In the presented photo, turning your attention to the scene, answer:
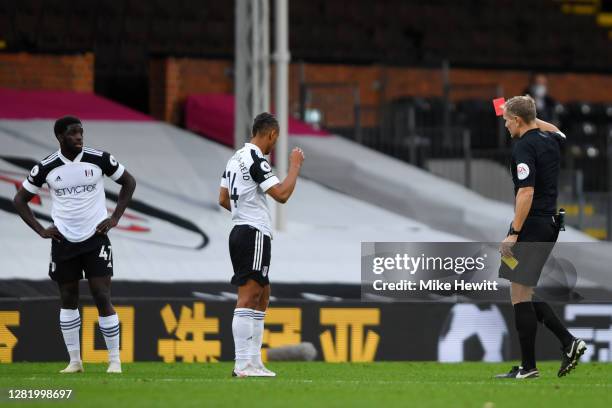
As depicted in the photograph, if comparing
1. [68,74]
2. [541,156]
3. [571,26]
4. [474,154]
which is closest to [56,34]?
[68,74]

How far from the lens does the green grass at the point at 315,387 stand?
26.7 feet

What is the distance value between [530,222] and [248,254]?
6.03 ft

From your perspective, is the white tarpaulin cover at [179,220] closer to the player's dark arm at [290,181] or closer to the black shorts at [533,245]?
the player's dark arm at [290,181]

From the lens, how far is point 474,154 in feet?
70.2

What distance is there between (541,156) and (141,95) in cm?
1205

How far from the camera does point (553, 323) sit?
9875mm

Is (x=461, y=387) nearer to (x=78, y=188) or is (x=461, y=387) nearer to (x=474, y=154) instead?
(x=78, y=188)

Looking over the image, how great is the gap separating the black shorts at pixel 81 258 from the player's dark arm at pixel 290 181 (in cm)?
136

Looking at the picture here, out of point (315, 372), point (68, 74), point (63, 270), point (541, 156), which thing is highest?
point (68, 74)

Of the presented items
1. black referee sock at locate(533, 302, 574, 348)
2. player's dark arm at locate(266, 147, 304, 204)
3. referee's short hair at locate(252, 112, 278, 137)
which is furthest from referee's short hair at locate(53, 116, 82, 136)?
black referee sock at locate(533, 302, 574, 348)

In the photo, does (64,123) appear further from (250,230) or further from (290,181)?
(290,181)

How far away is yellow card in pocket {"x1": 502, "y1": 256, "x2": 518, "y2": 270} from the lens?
379 inches

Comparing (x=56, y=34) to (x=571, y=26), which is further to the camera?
(x=571, y=26)

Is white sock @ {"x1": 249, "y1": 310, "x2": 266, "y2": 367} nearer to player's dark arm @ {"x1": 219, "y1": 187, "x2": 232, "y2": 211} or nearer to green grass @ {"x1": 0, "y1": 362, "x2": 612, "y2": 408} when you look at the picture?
green grass @ {"x1": 0, "y1": 362, "x2": 612, "y2": 408}
